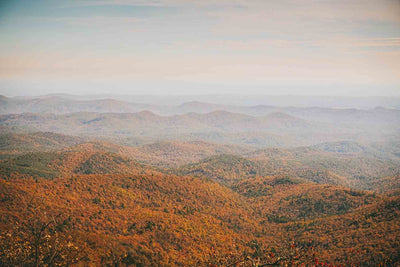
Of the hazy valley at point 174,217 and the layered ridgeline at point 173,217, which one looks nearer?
the hazy valley at point 174,217

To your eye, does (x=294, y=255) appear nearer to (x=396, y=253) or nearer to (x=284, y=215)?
(x=396, y=253)

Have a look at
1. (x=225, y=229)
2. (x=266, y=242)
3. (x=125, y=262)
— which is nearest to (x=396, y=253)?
(x=266, y=242)

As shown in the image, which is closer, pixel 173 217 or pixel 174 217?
pixel 173 217

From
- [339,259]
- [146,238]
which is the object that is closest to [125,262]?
[146,238]

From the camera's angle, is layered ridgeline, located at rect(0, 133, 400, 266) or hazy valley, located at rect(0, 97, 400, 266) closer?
hazy valley, located at rect(0, 97, 400, 266)

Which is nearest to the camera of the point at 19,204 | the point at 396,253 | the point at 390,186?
the point at 396,253

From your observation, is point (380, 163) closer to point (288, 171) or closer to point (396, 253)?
point (288, 171)

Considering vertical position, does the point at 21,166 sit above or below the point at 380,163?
above

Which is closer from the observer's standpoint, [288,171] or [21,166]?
[21,166]

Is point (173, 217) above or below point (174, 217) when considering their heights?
above

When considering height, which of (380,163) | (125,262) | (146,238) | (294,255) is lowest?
(380,163)

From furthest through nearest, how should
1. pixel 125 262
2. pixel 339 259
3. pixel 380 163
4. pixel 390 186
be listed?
pixel 380 163
pixel 390 186
pixel 339 259
pixel 125 262
